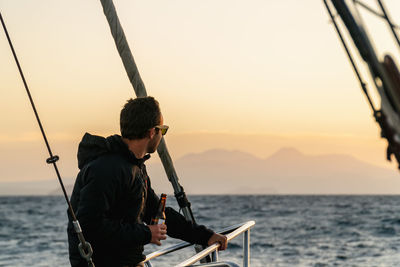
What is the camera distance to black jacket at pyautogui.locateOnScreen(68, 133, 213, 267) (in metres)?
2.93

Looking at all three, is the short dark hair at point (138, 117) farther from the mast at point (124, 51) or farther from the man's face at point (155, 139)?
the mast at point (124, 51)

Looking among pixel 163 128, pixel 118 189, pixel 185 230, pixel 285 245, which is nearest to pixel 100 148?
pixel 118 189

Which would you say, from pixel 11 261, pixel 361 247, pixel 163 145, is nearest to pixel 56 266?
pixel 11 261

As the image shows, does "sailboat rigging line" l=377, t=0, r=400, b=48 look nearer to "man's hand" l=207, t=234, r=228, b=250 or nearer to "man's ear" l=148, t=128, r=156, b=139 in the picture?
"man's ear" l=148, t=128, r=156, b=139

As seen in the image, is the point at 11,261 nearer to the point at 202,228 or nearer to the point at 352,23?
the point at 202,228

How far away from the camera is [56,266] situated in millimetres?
21484

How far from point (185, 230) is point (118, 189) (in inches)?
41.1

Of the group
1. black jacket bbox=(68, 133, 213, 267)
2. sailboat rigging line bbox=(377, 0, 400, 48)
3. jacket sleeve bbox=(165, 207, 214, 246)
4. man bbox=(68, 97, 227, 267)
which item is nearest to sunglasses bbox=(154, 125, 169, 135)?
man bbox=(68, 97, 227, 267)

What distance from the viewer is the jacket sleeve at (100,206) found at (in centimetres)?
292

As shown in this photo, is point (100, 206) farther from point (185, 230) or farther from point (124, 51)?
point (124, 51)

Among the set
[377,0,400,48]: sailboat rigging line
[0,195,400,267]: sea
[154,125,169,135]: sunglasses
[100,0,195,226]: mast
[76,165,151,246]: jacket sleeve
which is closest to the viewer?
[377,0,400,48]: sailboat rigging line

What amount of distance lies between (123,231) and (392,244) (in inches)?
1093

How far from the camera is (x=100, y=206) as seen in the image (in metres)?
2.93

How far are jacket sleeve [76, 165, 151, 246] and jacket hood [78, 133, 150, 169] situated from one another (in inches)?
5.3
